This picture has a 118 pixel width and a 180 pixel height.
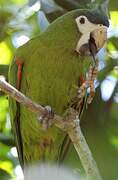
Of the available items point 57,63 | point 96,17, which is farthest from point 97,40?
point 57,63

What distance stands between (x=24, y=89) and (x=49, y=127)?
22 cm

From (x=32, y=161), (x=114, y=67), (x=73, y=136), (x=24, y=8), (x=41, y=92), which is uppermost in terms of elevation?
(x=24, y=8)

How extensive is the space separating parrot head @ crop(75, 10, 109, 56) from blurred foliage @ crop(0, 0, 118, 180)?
0.16m

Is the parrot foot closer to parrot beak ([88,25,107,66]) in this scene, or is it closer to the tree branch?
the tree branch

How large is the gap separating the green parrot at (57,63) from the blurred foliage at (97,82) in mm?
91

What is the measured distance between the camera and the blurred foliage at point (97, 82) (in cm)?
228

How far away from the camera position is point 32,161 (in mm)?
2527

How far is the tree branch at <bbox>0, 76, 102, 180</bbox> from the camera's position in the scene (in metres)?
1.85

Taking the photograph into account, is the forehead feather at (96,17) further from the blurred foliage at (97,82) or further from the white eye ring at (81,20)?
the blurred foliage at (97,82)

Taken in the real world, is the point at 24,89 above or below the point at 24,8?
below

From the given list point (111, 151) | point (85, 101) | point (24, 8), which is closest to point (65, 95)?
point (85, 101)

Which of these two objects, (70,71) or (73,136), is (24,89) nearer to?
(70,71)

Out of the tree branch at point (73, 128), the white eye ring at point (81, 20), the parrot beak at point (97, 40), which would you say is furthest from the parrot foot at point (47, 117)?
the white eye ring at point (81, 20)

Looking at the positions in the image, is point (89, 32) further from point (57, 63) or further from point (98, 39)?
point (57, 63)
